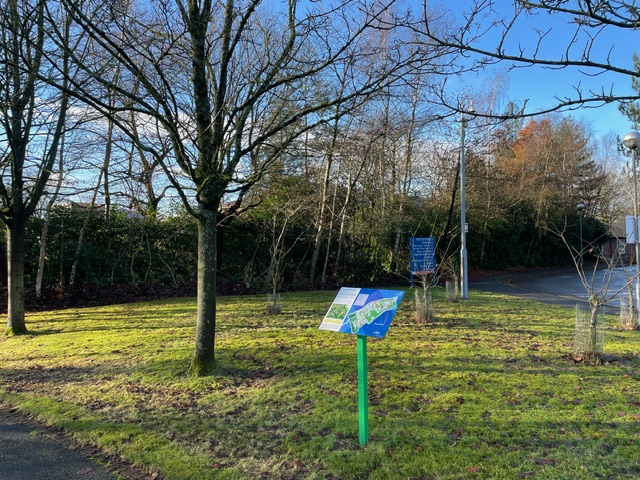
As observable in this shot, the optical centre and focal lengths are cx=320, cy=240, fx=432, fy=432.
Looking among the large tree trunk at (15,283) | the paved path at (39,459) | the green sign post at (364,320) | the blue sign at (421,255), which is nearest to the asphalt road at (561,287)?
the blue sign at (421,255)

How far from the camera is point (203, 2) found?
5.52m

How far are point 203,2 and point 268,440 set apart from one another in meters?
5.21

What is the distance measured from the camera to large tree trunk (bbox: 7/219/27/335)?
29.3ft

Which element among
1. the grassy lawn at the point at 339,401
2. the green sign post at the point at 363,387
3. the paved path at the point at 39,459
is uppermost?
the green sign post at the point at 363,387

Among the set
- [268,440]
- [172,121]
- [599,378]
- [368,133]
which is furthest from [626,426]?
[368,133]

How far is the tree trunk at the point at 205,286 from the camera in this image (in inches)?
216

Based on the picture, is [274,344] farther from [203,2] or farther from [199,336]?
[203,2]

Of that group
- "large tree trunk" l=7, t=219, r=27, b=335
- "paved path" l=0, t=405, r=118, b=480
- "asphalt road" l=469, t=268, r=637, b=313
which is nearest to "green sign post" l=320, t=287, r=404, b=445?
"paved path" l=0, t=405, r=118, b=480

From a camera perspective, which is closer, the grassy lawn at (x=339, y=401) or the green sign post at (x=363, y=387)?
the grassy lawn at (x=339, y=401)

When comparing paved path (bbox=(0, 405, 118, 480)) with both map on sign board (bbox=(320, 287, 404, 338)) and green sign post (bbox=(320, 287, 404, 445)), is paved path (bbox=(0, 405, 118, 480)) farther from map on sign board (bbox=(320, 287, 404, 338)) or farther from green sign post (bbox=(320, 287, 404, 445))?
map on sign board (bbox=(320, 287, 404, 338))

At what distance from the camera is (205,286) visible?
5.50m

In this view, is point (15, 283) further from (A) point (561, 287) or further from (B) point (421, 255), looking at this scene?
(A) point (561, 287)

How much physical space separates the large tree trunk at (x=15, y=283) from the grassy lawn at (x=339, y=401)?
0.69 m

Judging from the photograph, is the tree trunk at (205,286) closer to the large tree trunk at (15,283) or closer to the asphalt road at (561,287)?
the asphalt road at (561,287)
